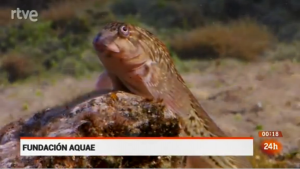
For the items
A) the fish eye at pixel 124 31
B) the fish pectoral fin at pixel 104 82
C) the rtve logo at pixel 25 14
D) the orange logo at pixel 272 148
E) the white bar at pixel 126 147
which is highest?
the rtve logo at pixel 25 14

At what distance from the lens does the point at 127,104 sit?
235 centimetres

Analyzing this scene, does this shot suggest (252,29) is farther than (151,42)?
Yes

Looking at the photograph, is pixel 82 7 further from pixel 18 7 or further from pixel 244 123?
pixel 244 123

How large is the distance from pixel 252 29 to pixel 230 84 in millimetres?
614

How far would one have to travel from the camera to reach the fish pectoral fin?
2.70m

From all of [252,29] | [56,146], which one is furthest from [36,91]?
[252,29]

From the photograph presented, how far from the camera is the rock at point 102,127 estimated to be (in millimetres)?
2344

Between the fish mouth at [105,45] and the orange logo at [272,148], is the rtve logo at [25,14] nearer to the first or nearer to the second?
the fish mouth at [105,45]

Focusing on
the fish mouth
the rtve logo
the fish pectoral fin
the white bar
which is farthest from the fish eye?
the rtve logo

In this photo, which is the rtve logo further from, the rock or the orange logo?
the orange logo

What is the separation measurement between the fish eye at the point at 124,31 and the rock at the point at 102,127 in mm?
Answer: 489

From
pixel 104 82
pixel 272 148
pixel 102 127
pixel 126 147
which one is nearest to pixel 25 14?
pixel 104 82

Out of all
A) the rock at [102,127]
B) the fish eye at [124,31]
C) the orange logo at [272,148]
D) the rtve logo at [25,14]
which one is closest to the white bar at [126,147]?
the rock at [102,127]

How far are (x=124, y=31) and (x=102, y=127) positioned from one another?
79cm
